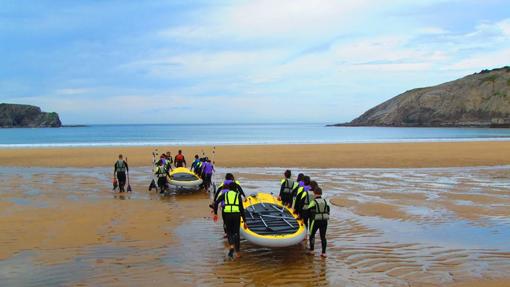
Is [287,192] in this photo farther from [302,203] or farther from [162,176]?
[162,176]

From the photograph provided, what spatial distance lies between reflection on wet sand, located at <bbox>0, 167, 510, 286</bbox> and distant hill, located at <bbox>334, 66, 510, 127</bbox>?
4578 inches

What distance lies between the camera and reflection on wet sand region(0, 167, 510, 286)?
7906 mm

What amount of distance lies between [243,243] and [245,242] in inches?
2.2

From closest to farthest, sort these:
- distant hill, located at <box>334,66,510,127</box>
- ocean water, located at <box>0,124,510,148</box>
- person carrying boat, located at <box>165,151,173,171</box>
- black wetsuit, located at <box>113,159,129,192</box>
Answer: black wetsuit, located at <box>113,159,129,192</box>
person carrying boat, located at <box>165,151,173,171</box>
ocean water, located at <box>0,124,510,148</box>
distant hill, located at <box>334,66,510,127</box>

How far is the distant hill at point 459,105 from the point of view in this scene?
414 feet

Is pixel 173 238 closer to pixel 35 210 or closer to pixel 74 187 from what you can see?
pixel 35 210

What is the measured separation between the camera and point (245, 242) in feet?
32.7

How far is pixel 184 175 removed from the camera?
17.5 m

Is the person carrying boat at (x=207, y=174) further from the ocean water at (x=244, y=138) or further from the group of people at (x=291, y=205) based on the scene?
the ocean water at (x=244, y=138)

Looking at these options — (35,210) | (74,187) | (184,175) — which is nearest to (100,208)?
(35,210)

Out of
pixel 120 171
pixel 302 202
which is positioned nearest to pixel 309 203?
pixel 302 202

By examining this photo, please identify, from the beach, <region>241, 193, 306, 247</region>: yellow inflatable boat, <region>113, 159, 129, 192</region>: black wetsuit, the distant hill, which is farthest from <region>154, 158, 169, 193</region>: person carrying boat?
the distant hill

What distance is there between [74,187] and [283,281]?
14.0 metres

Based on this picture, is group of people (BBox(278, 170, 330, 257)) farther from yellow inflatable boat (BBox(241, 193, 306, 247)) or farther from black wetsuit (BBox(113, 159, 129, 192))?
black wetsuit (BBox(113, 159, 129, 192))
